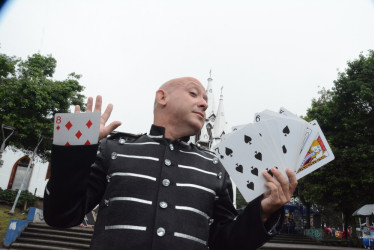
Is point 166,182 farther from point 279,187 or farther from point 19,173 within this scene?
point 19,173

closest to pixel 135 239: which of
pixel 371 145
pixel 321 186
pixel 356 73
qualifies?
pixel 371 145

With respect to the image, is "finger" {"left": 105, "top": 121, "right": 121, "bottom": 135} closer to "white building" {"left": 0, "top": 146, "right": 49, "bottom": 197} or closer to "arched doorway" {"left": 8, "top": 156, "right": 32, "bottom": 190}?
"white building" {"left": 0, "top": 146, "right": 49, "bottom": 197}

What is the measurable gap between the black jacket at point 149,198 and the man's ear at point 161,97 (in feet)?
1.08

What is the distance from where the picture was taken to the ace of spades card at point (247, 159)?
1881 millimetres

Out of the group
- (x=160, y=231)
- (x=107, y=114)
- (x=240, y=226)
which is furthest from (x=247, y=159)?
(x=107, y=114)

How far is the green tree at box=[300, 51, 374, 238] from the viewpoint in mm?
17172

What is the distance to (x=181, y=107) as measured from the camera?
2.35 metres

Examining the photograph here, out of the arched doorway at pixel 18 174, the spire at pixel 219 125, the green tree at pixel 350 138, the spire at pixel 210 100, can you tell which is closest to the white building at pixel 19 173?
the arched doorway at pixel 18 174

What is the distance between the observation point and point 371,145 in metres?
16.6

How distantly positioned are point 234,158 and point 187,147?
440 mm

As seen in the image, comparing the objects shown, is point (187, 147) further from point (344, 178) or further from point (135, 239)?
point (344, 178)

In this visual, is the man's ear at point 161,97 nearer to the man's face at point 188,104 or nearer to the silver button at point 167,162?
the man's face at point 188,104

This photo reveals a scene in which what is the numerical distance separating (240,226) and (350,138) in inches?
811

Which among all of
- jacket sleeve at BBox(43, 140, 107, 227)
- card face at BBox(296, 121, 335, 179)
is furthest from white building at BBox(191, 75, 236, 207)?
jacket sleeve at BBox(43, 140, 107, 227)
